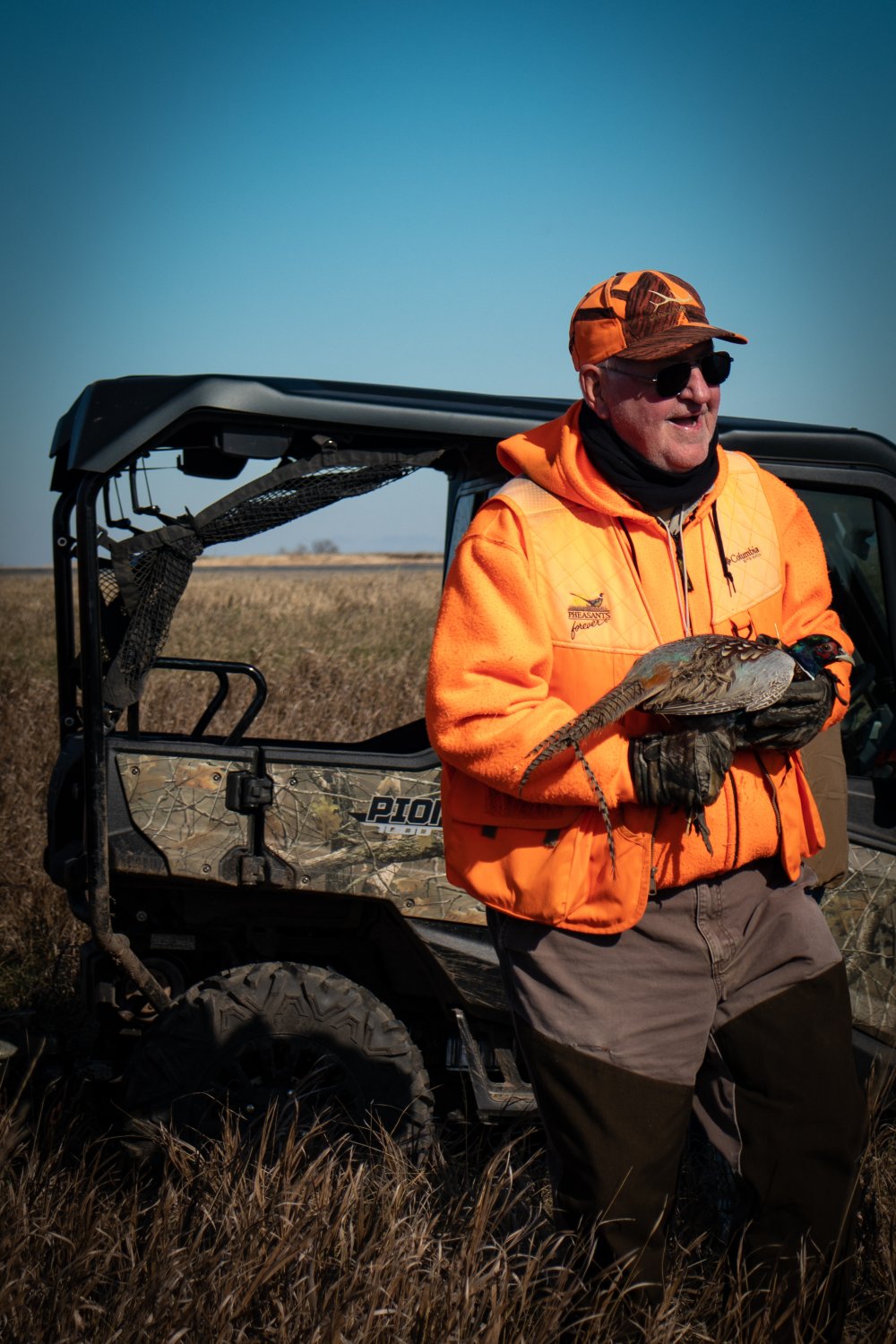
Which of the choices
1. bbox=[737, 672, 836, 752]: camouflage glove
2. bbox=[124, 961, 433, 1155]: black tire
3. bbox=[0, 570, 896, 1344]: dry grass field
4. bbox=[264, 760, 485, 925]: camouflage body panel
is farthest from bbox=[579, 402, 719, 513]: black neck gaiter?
bbox=[124, 961, 433, 1155]: black tire

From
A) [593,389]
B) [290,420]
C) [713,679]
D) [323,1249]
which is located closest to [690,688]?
[713,679]

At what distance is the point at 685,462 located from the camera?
2.41 metres

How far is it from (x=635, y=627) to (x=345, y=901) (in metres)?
1.56

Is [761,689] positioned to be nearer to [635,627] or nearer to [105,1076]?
[635,627]

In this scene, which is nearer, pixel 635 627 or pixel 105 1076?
pixel 635 627

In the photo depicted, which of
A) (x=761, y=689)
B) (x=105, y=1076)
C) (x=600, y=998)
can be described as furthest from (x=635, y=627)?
(x=105, y=1076)

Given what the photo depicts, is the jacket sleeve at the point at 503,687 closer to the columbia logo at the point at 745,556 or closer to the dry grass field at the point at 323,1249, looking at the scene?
the columbia logo at the point at 745,556

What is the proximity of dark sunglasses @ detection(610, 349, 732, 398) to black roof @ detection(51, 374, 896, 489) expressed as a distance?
100 centimetres

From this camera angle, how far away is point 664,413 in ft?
7.91

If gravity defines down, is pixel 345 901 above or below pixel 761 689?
below

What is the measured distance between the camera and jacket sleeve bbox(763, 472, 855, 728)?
2.61 metres

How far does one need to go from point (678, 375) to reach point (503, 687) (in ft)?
2.29

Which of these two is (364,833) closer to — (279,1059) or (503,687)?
(279,1059)

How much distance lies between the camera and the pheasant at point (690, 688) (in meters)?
2.24
